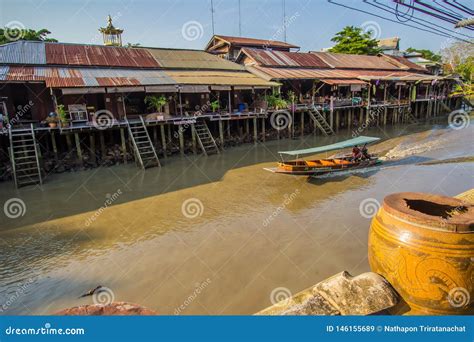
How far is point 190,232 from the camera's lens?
898cm

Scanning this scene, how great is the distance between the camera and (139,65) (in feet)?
66.0

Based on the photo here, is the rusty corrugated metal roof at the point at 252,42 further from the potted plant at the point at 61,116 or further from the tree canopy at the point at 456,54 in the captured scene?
the tree canopy at the point at 456,54

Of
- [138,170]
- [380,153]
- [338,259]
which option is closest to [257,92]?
[380,153]

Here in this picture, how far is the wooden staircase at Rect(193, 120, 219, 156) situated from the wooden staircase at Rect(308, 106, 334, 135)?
8.96m

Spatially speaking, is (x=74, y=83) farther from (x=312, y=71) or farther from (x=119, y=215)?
(x=312, y=71)

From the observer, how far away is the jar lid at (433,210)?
319cm

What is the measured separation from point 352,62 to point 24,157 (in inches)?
1240

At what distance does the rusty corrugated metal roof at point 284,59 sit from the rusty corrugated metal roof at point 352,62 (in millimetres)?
1392

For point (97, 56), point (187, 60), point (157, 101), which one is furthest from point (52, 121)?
point (187, 60)

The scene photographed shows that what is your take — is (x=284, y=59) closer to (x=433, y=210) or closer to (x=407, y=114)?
(x=407, y=114)

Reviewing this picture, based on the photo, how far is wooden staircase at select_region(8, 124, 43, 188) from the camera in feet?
42.3

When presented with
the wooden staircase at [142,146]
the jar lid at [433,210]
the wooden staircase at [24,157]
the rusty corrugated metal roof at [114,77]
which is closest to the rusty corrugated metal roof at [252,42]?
the rusty corrugated metal roof at [114,77]

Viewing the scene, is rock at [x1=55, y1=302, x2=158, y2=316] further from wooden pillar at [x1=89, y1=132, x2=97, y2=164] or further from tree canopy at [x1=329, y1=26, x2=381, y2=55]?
tree canopy at [x1=329, y1=26, x2=381, y2=55]

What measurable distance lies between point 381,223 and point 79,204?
10.6m
